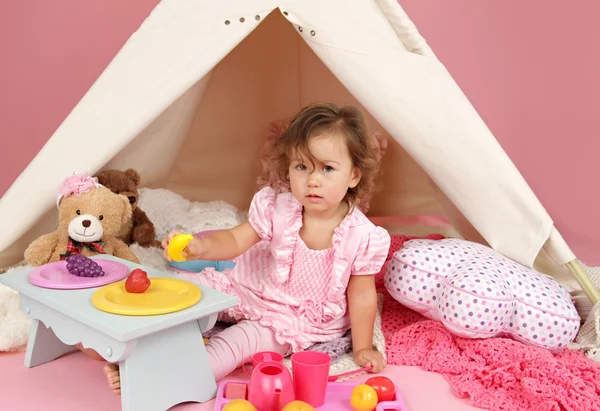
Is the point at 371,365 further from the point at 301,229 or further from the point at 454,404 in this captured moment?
the point at 301,229

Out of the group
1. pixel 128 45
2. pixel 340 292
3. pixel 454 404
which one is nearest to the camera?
pixel 454 404

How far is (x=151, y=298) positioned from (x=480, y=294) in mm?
693

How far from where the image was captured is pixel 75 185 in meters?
1.54

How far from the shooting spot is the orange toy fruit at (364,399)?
1.18m

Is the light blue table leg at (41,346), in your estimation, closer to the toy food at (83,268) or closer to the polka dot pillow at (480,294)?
the toy food at (83,268)

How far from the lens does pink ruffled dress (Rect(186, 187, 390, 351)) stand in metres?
1.43

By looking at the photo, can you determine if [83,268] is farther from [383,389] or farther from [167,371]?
[383,389]

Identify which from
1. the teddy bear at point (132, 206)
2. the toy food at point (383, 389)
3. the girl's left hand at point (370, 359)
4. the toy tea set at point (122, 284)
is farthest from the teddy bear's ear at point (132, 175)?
the toy food at point (383, 389)

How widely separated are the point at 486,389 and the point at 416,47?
0.82 m

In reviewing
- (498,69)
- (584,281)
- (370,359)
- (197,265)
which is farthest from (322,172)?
(498,69)

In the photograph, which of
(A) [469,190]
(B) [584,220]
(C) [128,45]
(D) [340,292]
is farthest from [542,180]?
(C) [128,45]

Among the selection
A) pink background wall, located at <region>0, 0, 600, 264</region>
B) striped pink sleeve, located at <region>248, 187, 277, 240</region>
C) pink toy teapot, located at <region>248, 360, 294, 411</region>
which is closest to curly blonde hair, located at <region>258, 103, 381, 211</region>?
striped pink sleeve, located at <region>248, 187, 277, 240</region>

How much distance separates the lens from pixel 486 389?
1312 mm

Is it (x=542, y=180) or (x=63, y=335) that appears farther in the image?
(x=542, y=180)
